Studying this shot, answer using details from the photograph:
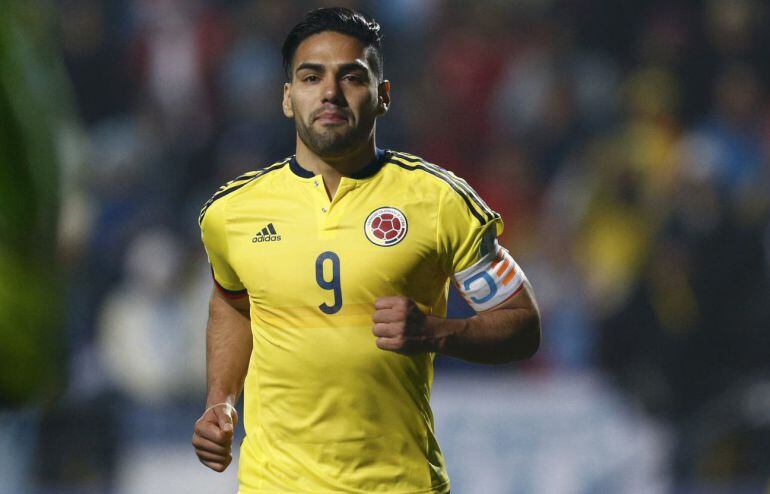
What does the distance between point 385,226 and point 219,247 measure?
478 mm

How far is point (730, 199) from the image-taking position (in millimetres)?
7945

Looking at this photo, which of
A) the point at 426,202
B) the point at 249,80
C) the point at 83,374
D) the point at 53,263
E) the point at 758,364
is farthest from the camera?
the point at 249,80

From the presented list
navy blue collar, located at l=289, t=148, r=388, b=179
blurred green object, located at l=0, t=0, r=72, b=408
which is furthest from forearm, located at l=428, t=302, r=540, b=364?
blurred green object, located at l=0, t=0, r=72, b=408

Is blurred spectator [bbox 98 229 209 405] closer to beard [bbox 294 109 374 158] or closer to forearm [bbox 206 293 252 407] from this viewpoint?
forearm [bbox 206 293 252 407]

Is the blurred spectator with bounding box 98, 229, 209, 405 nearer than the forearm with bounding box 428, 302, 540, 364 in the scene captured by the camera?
No

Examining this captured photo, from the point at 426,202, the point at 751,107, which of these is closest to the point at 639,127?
the point at 751,107

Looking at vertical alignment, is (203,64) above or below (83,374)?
above

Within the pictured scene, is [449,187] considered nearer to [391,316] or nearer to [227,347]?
[391,316]

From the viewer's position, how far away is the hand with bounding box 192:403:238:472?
3006 mm

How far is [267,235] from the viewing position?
3102 millimetres

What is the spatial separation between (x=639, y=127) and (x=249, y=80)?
2717 mm

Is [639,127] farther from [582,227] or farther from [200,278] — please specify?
[200,278]

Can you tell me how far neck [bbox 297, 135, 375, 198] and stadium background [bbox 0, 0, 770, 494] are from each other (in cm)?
387

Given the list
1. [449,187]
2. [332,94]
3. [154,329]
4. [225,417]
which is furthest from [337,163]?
[154,329]
